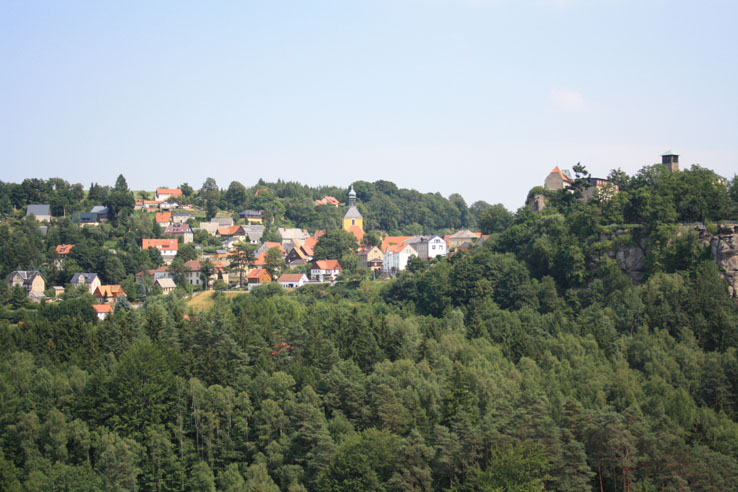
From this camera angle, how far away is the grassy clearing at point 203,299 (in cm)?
6918

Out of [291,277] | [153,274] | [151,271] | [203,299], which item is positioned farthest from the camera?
[151,271]

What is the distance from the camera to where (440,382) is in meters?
41.8

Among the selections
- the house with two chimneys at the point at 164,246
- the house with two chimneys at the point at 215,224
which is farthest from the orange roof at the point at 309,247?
the house with two chimneys at the point at 215,224

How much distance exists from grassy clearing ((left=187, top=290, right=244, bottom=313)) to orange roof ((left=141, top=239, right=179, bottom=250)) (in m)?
16.0

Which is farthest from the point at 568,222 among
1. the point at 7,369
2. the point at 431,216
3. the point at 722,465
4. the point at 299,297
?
the point at 431,216

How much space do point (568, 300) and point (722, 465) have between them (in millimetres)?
24425

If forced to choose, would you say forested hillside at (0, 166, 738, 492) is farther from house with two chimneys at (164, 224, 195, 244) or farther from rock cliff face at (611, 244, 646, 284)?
house with two chimneys at (164, 224, 195, 244)

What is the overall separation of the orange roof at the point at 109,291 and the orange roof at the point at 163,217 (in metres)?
26.3

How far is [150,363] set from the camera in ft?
137

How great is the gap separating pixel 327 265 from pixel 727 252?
118 feet

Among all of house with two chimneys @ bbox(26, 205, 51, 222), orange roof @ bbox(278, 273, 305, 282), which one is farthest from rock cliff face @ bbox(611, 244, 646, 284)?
house with two chimneys @ bbox(26, 205, 51, 222)

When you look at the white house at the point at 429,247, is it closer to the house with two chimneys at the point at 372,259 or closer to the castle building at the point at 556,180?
the house with two chimneys at the point at 372,259

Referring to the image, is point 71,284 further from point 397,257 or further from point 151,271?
point 397,257

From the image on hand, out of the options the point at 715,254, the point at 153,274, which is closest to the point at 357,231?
the point at 153,274
